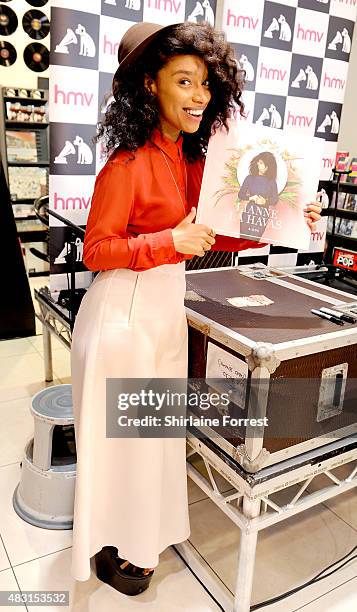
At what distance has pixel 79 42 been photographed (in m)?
2.61

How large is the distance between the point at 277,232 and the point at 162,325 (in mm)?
421

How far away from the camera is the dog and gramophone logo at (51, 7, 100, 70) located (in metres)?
2.56

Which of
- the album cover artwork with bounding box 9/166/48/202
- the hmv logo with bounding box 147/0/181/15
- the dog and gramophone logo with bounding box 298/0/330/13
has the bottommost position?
the album cover artwork with bounding box 9/166/48/202

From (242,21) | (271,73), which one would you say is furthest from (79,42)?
(271,73)

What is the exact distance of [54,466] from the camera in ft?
6.65

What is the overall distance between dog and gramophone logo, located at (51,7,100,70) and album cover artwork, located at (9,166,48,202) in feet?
9.88

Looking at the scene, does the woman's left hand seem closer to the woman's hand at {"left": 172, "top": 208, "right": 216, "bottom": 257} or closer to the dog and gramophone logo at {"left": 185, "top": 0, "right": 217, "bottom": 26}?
the woman's hand at {"left": 172, "top": 208, "right": 216, "bottom": 257}

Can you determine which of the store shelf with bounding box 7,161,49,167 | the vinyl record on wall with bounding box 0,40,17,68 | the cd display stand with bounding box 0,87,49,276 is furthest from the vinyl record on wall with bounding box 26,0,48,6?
the store shelf with bounding box 7,161,49,167

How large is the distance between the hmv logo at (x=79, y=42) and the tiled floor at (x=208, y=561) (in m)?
2.04

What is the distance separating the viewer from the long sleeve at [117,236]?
131 centimetres

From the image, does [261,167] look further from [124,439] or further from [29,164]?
[29,164]

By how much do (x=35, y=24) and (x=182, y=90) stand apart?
5.61 m

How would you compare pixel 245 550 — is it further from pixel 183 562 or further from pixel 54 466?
pixel 54 466

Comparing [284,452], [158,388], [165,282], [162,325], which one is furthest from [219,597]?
[165,282]
